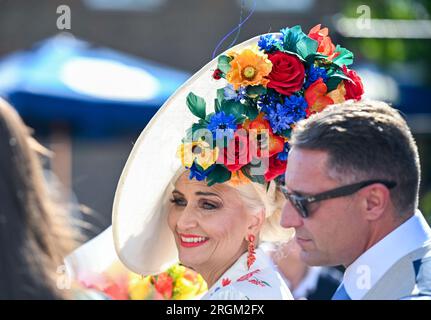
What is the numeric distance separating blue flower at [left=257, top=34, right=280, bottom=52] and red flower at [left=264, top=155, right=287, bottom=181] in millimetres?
318

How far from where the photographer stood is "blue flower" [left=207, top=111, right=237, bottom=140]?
285 cm

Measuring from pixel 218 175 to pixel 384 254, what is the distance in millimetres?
720

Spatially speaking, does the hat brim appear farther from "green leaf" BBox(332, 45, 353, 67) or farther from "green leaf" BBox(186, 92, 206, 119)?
"green leaf" BBox(332, 45, 353, 67)

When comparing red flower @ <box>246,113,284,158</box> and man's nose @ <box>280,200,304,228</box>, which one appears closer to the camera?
man's nose @ <box>280,200,304,228</box>

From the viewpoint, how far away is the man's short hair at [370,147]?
7.72 ft

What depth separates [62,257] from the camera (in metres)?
3.18

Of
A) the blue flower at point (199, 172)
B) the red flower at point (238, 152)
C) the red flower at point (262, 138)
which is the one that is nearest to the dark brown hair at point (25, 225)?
the blue flower at point (199, 172)

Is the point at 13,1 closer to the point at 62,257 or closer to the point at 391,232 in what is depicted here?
the point at 62,257

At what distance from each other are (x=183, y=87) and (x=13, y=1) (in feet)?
30.4

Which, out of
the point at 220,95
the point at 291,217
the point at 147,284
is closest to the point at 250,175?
the point at 220,95

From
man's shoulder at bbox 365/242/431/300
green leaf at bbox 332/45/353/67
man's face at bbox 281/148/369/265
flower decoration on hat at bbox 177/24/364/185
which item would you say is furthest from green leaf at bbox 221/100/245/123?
man's shoulder at bbox 365/242/431/300

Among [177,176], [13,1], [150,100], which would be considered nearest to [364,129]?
[177,176]

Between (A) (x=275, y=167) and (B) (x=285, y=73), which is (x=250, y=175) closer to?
(A) (x=275, y=167)

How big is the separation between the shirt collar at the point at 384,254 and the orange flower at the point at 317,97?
0.55 metres
